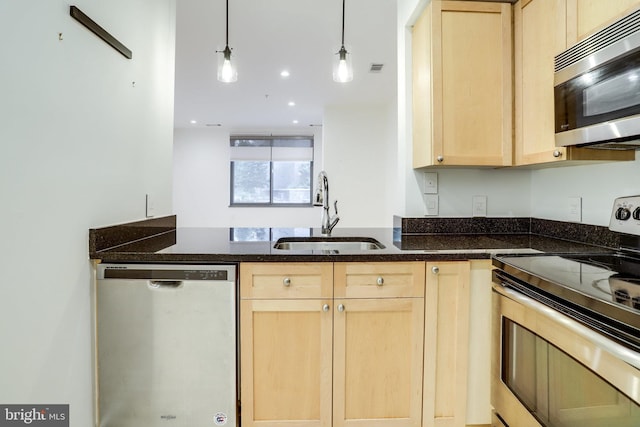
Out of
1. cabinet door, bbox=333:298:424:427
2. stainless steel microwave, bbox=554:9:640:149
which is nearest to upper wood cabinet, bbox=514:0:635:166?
stainless steel microwave, bbox=554:9:640:149

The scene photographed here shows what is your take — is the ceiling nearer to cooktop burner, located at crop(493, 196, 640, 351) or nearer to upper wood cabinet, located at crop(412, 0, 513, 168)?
upper wood cabinet, located at crop(412, 0, 513, 168)

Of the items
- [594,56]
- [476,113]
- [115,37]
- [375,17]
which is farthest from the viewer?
[375,17]

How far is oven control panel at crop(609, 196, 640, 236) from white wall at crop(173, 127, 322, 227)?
5.73 metres

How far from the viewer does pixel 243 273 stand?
1.40 m

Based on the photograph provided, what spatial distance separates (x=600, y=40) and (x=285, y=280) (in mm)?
1450

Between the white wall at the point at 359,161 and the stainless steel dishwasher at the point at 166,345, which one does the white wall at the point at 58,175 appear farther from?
the white wall at the point at 359,161

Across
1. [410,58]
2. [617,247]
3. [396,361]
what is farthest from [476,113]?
[396,361]

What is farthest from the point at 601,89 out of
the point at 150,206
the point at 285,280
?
the point at 150,206

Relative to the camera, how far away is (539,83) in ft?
5.31

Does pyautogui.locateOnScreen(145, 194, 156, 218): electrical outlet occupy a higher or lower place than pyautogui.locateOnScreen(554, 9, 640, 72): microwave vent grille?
lower

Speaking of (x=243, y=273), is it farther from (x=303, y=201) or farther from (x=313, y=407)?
(x=303, y=201)

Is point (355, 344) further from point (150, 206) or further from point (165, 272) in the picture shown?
point (150, 206)

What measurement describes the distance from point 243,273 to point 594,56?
153 cm

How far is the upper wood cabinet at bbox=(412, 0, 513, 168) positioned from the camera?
5.87ft
